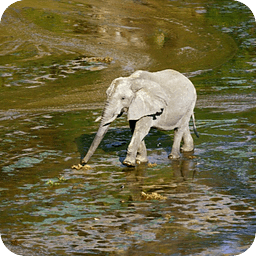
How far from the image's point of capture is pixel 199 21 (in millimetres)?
32219

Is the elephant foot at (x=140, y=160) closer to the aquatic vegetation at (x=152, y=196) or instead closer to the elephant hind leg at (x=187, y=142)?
the elephant hind leg at (x=187, y=142)

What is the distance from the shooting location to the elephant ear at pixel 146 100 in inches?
514

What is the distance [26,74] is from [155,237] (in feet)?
50.9

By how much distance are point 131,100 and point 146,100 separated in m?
0.33

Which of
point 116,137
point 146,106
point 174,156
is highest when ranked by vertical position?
point 146,106

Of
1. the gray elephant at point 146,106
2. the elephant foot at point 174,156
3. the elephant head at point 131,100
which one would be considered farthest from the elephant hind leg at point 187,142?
the elephant head at point 131,100

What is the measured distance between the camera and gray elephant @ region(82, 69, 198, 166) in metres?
13.0

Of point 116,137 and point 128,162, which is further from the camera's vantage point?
point 116,137

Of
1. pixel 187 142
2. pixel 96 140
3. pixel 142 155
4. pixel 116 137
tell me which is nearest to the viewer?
pixel 96 140

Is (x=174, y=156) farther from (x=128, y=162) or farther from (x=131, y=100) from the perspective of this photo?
(x=131, y=100)

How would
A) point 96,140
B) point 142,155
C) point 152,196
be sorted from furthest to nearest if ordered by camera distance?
1. point 142,155
2. point 96,140
3. point 152,196

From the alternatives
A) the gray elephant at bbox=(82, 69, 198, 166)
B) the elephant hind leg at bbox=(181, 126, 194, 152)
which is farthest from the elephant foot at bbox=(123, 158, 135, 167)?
the elephant hind leg at bbox=(181, 126, 194, 152)

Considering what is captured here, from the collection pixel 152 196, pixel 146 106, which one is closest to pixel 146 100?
pixel 146 106

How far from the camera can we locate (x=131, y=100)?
13133 millimetres
